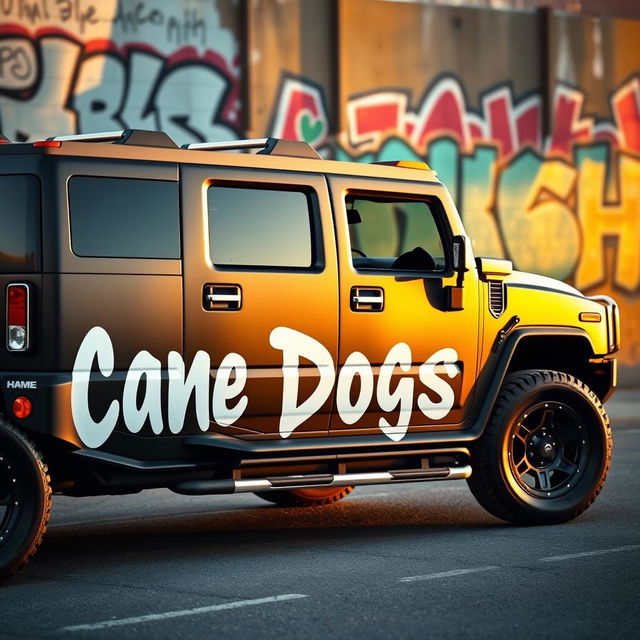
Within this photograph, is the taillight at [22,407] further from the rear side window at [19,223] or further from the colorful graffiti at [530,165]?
the colorful graffiti at [530,165]

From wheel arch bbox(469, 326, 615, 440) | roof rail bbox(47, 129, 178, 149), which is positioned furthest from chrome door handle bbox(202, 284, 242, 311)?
wheel arch bbox(469, 326, 615, 440)

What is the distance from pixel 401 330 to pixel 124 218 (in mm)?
1915

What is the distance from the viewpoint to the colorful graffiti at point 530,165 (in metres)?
21.2

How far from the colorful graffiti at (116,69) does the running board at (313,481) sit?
11.1 metres

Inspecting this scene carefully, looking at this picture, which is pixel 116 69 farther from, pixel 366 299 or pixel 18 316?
pixel 18 316

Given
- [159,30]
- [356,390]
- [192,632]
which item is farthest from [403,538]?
[159,30]

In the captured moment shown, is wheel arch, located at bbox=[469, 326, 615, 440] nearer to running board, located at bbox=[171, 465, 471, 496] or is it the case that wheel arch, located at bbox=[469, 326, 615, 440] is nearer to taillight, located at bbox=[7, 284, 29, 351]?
running board, located at bbox=[171, 465, 471, 496]

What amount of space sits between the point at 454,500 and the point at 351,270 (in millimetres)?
2783

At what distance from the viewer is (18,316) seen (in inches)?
286

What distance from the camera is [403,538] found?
8.68m

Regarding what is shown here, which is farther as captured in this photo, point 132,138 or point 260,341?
point 260,341

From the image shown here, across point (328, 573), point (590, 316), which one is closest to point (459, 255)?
point (590, 316)

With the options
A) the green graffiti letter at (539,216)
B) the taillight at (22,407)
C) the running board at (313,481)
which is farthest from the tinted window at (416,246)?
the green graffiti letter at (539,216)

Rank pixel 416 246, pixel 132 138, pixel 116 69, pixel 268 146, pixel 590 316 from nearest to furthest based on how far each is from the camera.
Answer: pixel 132 138
pixel 268 146
pixel 416 246
pixel 590 316
pixel 116 69
